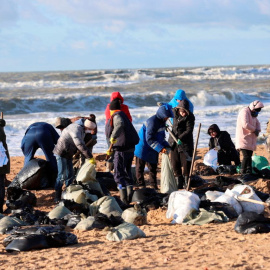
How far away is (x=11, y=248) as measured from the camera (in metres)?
Answer: 6.54

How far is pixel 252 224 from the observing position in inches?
271

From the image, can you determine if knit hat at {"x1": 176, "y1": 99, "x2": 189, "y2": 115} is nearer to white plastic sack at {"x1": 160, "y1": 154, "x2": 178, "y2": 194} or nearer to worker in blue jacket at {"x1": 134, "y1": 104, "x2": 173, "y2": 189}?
worker in blue jacket at {"x1": 134, "y1": 104, "x2": 173, "y2": 189}

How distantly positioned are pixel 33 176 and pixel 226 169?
373 cm

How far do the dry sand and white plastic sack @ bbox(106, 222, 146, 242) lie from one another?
0.09 metres

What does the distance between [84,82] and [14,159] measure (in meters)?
40.2

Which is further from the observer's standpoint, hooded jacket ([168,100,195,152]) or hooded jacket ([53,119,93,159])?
hooded jacket ([168,100,195,152])

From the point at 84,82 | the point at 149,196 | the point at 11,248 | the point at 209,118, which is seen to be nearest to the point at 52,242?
the point at 11,248

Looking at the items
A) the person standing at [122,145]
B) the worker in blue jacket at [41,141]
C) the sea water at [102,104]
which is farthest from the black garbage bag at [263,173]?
the sea water at [102,104]

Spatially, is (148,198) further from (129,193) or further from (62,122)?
(62,122)

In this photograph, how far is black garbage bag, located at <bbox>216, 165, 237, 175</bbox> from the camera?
11719mm

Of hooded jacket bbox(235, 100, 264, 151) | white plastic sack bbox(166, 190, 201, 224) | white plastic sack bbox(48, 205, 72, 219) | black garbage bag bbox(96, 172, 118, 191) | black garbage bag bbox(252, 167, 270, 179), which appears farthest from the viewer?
hooded jacket bbox(235, 100, 264, 151)

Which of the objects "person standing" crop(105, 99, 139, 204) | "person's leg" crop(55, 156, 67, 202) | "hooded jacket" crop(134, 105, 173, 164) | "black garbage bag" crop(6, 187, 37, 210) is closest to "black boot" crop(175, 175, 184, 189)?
"hooded jacket" crop(134, 105, 173, 164)

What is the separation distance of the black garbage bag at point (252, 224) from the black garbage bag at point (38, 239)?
1817 millimetres

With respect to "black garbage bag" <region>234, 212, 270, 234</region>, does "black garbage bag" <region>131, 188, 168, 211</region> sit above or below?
below
